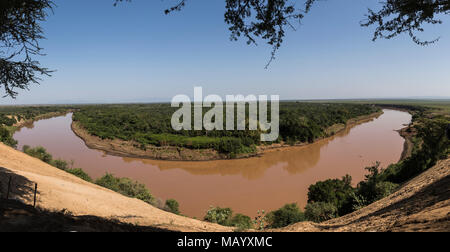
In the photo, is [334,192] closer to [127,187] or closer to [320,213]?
[320,213]

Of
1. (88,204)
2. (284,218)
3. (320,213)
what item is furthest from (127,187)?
(320,213)

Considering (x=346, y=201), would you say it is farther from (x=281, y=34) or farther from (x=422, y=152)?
(x=281, y=34)

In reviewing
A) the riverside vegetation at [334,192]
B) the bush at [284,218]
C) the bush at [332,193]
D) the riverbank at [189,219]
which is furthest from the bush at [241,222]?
the bush at [332,193]

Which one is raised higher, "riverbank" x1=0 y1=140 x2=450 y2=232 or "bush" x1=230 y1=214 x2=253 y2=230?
"riverbank" x1=0 y1=140 x2=450 y2=232

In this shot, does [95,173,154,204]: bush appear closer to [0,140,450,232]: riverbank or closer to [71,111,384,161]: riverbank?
[0,140,450,232]: riverbank

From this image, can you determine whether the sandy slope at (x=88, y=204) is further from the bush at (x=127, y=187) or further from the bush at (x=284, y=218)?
the bush at (x=284, y=218)

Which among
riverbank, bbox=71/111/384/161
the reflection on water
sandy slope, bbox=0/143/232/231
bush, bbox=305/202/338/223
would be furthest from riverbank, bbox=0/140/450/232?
riverbank, bbox=71/111/384/161

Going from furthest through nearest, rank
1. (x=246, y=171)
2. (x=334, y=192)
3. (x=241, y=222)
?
(x=246, y=171)
(x=334, y=192)
(x=241, y=222)

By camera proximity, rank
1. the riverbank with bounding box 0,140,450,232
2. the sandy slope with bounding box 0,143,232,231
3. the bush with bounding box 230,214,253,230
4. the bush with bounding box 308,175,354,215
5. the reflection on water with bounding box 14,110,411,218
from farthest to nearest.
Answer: the reflection on water with bounding box 14,110,411,218
the bush with bounding box 308,175,354,215
the bush with bounding box 230,214,253,230
the sandy slope with bounding box 0,143,232,231
the riverbank with bounding box 0,140,450,232

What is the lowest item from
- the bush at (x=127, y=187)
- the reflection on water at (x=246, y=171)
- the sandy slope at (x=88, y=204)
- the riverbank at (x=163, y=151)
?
the reflection on water at (x=246, y=171)

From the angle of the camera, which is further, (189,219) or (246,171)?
(246,171)
